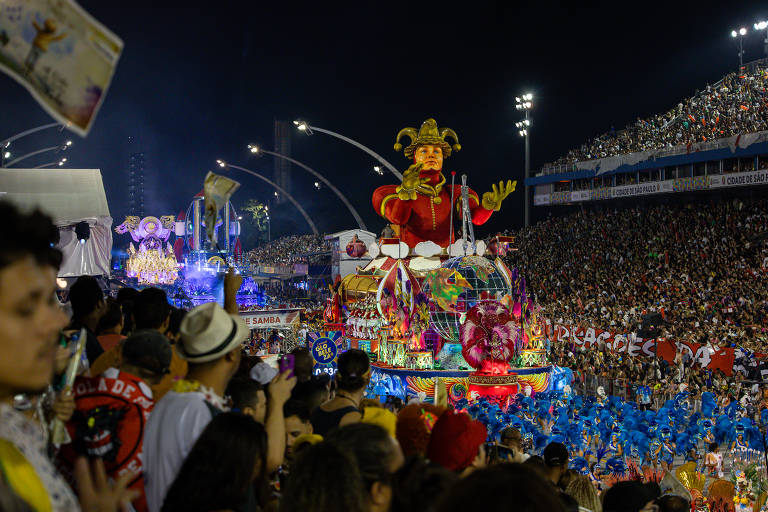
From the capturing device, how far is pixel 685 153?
118 ft

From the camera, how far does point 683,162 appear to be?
36094mm

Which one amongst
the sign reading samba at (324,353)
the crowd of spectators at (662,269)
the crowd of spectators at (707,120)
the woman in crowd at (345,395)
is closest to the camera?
the woman in crowd at (345,395)

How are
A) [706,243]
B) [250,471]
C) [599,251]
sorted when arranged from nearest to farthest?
[250,471]
[706,243]
[599,251]

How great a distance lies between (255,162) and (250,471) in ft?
318

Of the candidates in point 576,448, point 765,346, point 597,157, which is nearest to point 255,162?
point 597,157

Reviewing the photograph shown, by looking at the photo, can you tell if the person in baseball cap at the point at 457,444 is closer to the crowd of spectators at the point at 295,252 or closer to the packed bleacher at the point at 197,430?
the packed bleacher at the point at 197,430

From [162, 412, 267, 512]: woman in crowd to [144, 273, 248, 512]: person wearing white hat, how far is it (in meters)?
→ 0.46

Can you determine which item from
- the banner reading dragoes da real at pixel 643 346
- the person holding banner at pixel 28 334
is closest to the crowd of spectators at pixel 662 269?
the banner reading dragoes da real at pixel 643 346

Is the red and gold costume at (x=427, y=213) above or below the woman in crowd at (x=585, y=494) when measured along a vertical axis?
above

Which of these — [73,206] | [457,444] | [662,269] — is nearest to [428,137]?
[73,206]

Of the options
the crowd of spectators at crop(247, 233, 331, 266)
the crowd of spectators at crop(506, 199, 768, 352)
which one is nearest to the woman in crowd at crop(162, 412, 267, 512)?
the crowd of spectators at crop(506, 199, 768, 352)

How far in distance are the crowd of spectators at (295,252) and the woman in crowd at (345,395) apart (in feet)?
151

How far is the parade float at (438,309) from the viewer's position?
17641 mm

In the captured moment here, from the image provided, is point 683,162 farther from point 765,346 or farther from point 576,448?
point 576,448
